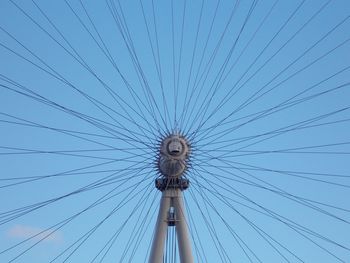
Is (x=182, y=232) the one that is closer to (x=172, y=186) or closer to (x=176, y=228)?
(x=176, y=228)

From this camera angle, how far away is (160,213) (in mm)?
25078

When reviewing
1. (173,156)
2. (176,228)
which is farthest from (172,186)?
(176,228)

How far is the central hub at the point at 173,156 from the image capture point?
25.4m

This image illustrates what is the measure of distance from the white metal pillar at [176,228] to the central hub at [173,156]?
0.88 metres

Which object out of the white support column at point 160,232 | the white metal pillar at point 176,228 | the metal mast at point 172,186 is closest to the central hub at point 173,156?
the metal mast at point 172,186

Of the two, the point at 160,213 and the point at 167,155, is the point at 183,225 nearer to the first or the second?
the point at 160,213

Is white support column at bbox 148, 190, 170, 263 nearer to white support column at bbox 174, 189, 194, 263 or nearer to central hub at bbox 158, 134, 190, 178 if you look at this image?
white support column at bbox 174, 189, 194, 263

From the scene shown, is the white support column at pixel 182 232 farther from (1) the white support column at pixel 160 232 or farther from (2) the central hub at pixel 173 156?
(2) the central hub at pixel 173 156

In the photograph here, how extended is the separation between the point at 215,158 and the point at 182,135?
185cm

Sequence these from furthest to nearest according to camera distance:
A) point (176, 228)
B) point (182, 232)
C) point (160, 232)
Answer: point (176, 228)
point (182, 232)
point (160, 232)

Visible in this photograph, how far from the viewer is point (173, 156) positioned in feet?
83.5

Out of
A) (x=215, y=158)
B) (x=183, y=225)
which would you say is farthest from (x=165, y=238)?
(x=215, y=158)

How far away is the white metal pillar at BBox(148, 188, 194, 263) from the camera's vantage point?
24.0 metres

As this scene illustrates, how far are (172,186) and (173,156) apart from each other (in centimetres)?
139
